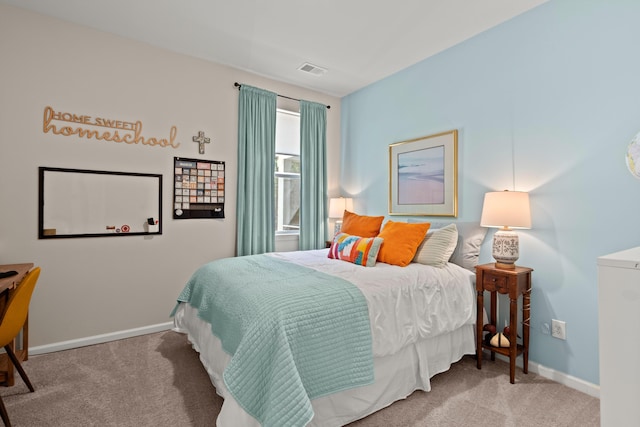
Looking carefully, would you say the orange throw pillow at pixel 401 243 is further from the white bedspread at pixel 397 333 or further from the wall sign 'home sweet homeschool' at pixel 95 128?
the wall sign 'home sweet homeschool' at pixel 95 128

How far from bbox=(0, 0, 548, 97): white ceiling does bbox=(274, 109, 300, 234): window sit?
2.46ft

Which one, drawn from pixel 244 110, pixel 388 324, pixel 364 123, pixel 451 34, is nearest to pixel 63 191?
pixel 244 110

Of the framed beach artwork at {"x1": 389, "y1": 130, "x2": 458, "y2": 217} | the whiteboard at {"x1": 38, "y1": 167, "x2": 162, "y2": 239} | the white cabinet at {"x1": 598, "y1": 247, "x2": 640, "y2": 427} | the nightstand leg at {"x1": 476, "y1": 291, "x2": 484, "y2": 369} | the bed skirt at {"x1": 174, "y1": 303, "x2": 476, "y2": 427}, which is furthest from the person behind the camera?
the framed beach artwork at {"x1": 389, "y1": 130, "x2": 458, "y2": 217}

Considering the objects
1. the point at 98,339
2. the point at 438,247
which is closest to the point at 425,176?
the point at 438,247

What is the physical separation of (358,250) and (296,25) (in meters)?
1.96

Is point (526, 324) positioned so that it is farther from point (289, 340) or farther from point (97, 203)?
point (97, 203)

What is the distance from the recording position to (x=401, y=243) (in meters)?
2.64

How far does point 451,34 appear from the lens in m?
2.79

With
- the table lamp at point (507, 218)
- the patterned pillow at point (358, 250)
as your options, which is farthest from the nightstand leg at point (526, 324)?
the patterned pillow at point (358, 250)

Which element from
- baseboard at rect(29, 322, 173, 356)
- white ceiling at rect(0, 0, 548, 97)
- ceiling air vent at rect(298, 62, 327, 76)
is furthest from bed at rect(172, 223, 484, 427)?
ceiling air vent at rect(298, 62, 327, 76)

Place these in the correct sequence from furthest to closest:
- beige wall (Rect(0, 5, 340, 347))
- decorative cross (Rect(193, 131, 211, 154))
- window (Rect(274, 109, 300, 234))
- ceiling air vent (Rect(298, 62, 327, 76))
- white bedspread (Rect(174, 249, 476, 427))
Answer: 1. window (Rect(274, 109, 300, 234))
2. ceiling air vent (Rect(298, 62, 327, 76))
3. decorative cross (Rect(193, 131, 211, 154))
4. beige wall (Rect(0, 5, 340, 347))
5. white bedspread (Rect(174, 249, 476, 427))

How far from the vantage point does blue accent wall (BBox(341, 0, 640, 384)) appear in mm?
2027

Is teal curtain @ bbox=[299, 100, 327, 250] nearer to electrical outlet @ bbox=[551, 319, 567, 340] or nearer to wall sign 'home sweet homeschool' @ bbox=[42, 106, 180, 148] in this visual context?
wall sign 'home sweet homeschool' @ bbox=[42, 106, 180, 148]

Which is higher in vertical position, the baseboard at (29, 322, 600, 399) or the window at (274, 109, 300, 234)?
the window at (274, 109, 300, 234)
